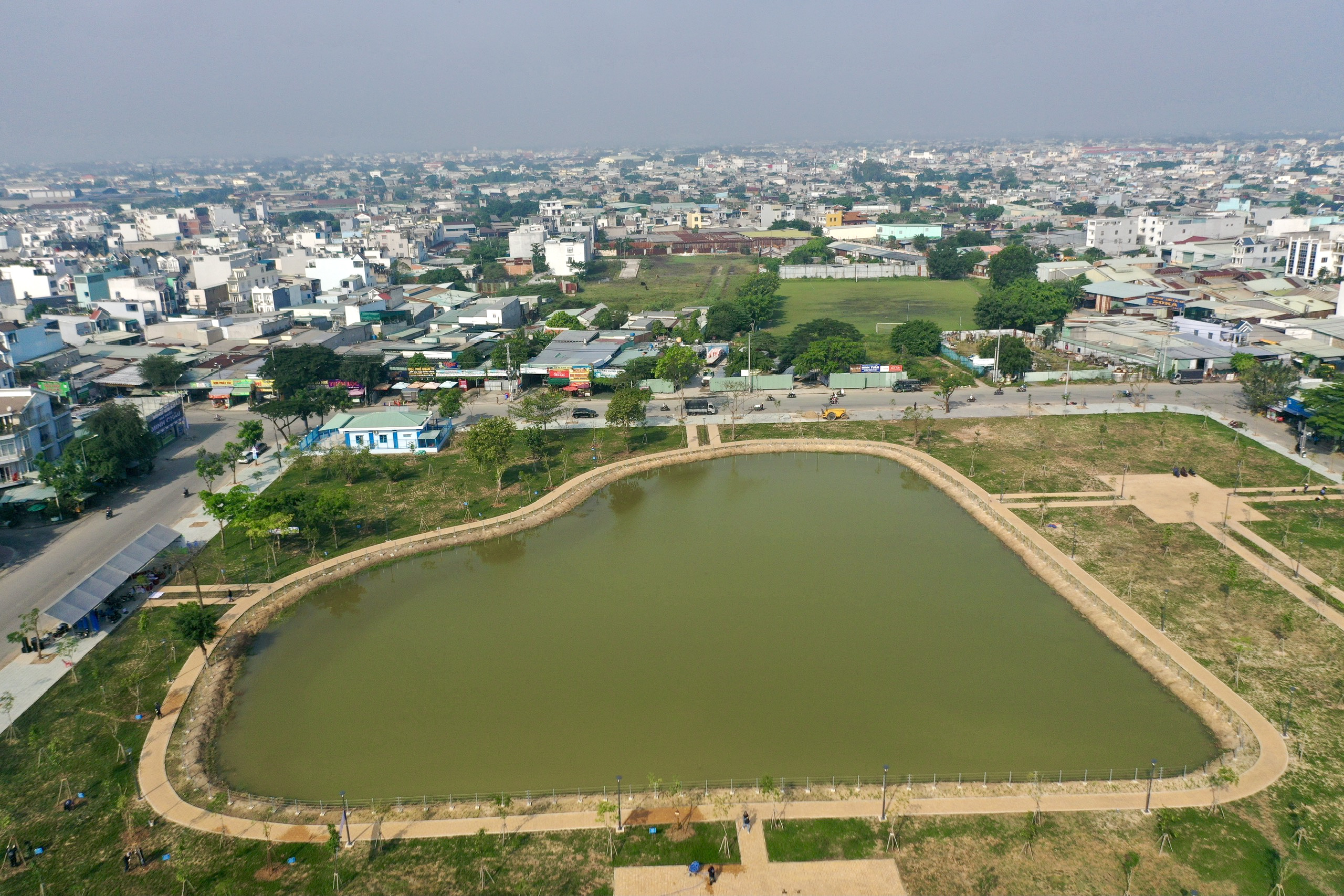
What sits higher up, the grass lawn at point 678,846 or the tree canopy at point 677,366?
the tree canopy at point 677,366

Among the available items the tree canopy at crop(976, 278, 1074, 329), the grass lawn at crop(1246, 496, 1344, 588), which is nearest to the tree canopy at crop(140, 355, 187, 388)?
the tree canopy at crop(976, 278, 1074, 329)

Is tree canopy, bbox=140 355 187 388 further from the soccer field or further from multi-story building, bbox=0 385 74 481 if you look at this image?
the soccer field

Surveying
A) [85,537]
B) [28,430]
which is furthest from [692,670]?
[28,430]

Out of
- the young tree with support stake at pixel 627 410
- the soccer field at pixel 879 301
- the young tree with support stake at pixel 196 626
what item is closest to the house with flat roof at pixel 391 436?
the young tree with support stake at pixel 627 410

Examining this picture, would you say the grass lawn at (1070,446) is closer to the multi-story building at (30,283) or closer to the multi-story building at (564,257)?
the multi-story building at (564,257)

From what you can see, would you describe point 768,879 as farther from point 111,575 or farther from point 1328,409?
point 1328,409

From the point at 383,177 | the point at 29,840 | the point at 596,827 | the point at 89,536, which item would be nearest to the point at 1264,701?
the point at 596,827
